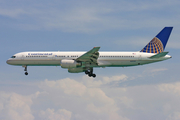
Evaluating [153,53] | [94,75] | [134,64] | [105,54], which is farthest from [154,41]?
[94,75]

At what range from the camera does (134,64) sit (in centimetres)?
5444

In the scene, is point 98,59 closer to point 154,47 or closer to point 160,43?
point 154,47

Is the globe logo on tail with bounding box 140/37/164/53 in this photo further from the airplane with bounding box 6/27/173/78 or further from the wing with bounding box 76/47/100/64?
the wing with bounding box 76/47/100/64

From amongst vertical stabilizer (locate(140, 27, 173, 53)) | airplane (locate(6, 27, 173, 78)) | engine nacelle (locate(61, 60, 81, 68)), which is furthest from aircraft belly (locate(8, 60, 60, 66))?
vertical stabilizer (locate(140, 27, 173, 53))

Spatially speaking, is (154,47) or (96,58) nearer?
(96,58)

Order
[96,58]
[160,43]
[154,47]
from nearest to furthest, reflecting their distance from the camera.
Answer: [96,58] < [154,47] < [160,43]

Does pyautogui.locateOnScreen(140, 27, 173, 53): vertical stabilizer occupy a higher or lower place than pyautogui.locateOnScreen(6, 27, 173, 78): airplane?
higher

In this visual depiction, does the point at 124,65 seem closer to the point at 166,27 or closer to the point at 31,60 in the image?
the point at 166,27

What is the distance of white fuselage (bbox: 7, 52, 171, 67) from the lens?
5406 cm

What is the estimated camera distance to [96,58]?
5222cm

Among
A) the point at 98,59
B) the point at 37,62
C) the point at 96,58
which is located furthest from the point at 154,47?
the point at 37,62

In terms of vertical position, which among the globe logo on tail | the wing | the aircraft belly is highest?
the globe logo on tail

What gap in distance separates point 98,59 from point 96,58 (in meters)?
2.37

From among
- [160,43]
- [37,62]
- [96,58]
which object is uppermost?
[160,43]
